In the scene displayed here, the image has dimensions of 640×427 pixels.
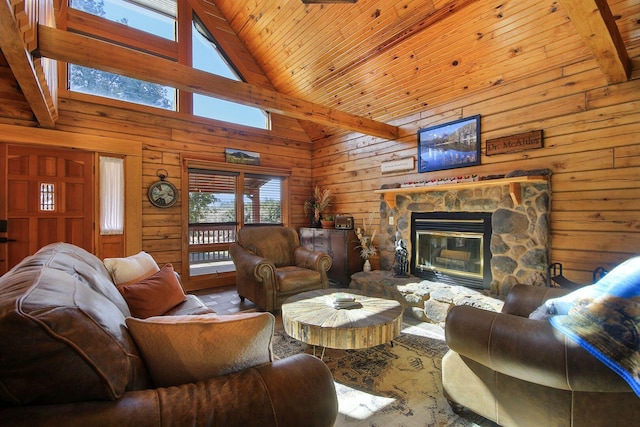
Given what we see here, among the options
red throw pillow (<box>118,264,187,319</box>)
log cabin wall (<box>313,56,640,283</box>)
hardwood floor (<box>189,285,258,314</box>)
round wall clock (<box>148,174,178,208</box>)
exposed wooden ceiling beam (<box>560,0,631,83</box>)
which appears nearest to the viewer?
exposed wooden ceiling beam (<box>560,0,631,83</box>)

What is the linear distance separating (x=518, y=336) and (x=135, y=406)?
1473mm

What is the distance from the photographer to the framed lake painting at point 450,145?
3487 millimetres

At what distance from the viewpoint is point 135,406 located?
0.75 meters

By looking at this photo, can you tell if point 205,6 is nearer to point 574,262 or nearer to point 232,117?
point 232,117

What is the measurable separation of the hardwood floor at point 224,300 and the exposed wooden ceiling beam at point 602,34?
3.83 m

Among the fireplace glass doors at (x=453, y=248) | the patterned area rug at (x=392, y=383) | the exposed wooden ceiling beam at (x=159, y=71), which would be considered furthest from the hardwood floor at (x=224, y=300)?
the exposed wooden ceiling beam at (x=159, y=71)

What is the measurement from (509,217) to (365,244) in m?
2.00

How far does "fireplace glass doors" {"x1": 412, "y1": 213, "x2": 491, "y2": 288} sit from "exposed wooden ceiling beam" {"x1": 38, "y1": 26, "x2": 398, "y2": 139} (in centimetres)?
184

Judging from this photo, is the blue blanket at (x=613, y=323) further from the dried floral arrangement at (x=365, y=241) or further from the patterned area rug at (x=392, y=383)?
the dried floral arrangement at (x=365, y=241)

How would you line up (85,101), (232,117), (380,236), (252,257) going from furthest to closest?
(232,117) → (380,236) → (85,101) → (252,257)

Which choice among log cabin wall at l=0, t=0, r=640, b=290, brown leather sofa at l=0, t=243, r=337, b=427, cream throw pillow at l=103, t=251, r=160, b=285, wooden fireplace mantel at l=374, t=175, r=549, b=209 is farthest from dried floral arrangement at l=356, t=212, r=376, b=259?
brown leather sofa at l=0, t=243, r=337, b=427

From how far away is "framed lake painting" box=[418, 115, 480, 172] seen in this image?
349cm

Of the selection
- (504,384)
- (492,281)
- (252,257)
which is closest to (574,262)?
(492,281)

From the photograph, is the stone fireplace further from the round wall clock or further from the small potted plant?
the round wall clock
